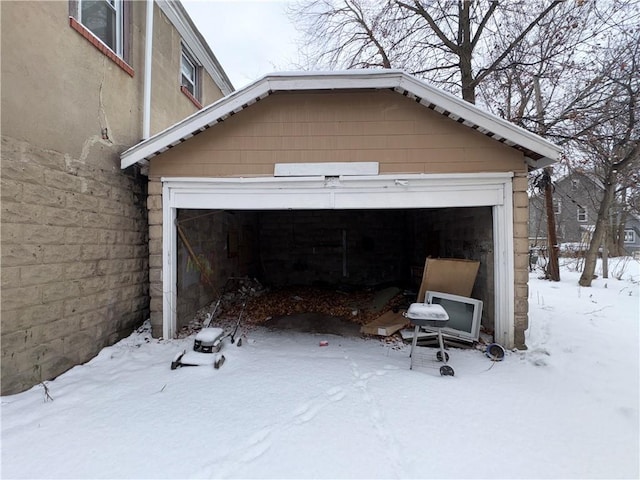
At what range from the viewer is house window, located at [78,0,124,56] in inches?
171

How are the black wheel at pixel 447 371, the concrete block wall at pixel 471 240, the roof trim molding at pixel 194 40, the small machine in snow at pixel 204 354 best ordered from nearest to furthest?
the black wheel at pixel 447 371, the small machine in snow at pixel 204 354, the concrete block wall at pixel 471 240, the roof trim molding at pixel 194 40

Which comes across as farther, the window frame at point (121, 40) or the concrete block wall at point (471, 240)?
the concrete block wall at point (471, 240)

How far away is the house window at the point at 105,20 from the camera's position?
14.3 feet

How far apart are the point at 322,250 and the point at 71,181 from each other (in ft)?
25.7

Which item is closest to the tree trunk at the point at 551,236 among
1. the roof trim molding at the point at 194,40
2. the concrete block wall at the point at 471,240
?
the concrete block wall at the point at 471,240

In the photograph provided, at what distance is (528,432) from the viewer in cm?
289

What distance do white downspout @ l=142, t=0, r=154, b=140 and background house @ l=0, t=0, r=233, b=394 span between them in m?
0.02

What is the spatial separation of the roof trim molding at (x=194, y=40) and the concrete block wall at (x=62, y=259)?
3947 millimetres

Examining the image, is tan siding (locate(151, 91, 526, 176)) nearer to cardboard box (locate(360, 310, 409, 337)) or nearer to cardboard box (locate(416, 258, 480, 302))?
cardboard box (locate(416, 258, 480, 302))

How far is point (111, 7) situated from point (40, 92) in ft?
8.43

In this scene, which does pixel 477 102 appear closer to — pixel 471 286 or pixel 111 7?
pixel 471 286

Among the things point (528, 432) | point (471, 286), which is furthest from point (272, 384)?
point (471, 286)

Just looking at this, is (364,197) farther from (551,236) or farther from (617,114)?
(551,236)

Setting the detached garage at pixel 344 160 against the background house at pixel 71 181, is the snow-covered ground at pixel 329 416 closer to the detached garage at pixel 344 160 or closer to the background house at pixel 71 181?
the background house at pixel 71 181
